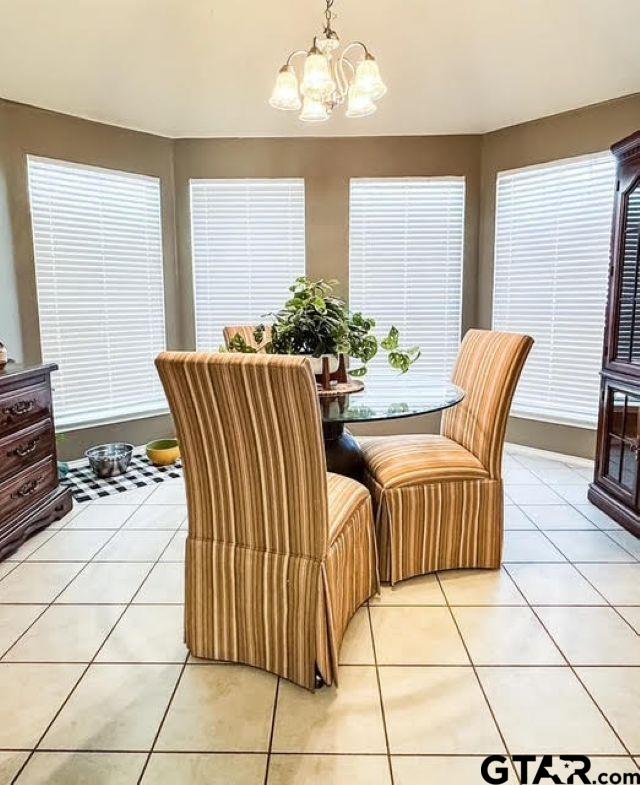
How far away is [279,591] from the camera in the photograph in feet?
5.35

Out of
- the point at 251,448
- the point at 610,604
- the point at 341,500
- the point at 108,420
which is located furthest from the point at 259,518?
the point at 108,420

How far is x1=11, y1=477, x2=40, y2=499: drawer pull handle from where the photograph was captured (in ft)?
8.44

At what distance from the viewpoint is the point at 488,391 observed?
236 cm

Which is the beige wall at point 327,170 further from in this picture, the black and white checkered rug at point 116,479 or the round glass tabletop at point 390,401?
the round glass tabletop at point 390,401

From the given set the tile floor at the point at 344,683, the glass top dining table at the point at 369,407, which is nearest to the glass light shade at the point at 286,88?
the glass top dining table at the point at 369,407

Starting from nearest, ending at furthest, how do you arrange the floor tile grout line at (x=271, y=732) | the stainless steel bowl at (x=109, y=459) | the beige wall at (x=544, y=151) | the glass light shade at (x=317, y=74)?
the floor tile grout line at (x=271, y=732) → the glass light shade at (x=317, y=74) → the beige wall at (x=544, y=151) → the stainless steel bowl at (x=109, y=459)

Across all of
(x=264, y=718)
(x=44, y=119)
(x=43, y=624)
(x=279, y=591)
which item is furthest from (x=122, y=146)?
(x=264, y=718)

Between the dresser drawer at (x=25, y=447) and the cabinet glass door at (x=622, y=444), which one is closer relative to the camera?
the dresser drawer at (x=25, y=447)

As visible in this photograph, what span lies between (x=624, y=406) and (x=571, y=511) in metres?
0.66

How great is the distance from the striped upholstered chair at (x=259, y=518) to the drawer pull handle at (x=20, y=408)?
4.41 ft

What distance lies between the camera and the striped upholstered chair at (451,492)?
7.23 feet

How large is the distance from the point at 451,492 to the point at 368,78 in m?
1.76

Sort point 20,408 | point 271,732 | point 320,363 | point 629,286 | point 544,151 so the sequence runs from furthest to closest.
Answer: point 544,151
point 629,286
point 20,408
point 320,363
point 271,732

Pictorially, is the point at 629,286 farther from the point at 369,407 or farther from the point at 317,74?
the point at 317,74
